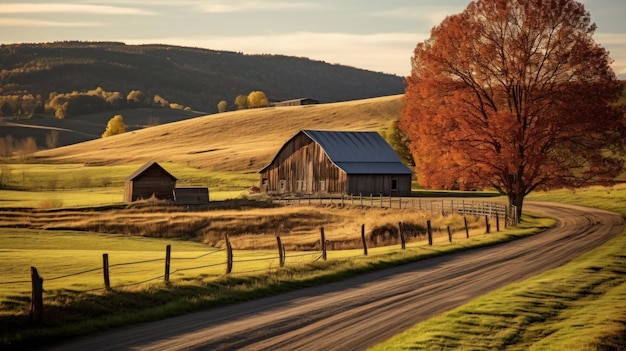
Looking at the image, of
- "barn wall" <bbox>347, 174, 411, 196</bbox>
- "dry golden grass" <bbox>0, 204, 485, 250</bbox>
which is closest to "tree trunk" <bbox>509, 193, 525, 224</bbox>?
"dry golden grass" <bbox>0, 204, 485, 250</bbox>

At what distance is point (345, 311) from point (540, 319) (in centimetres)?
533

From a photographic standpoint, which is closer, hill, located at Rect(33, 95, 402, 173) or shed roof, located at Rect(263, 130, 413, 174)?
shed roof, located at Rect(263, 130, 413, 174)

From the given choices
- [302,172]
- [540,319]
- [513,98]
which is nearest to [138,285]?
[540,319]

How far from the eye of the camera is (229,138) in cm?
14975

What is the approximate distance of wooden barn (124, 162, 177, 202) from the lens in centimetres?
8275

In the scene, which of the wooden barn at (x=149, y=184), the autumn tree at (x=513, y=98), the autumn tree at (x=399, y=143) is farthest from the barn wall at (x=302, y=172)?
the autumn tree at (x=513, y=98)

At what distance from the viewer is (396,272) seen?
101ft

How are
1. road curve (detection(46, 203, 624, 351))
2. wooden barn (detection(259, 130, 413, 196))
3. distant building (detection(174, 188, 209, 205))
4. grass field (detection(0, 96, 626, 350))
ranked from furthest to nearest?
wooden barn (detection(259, 130, 413, 196)), distant building (detection(174, 188, 209, 205)), grass field (detection(0, 96, 626, 350)), road curve (detection(46, 203, 624, 351))

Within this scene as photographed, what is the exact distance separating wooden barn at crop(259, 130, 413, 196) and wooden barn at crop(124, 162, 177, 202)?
40.0ft

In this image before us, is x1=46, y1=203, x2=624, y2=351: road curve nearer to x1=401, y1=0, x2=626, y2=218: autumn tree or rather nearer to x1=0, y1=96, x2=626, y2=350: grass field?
x1=0, y1=96, x2=626, y2=350: grass field

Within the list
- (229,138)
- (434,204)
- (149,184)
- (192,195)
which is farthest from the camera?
(229,138)

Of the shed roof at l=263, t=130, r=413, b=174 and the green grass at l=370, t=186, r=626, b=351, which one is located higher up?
the shed roof at l=263, t=130, r=413, b=174

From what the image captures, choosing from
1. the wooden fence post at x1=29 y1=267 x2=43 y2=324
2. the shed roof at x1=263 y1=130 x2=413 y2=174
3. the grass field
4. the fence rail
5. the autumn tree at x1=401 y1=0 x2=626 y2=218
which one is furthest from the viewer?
the shed roof at x1=263 y1=130 x2=413 y2=174

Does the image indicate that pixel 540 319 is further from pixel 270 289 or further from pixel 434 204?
pixel 434 204
